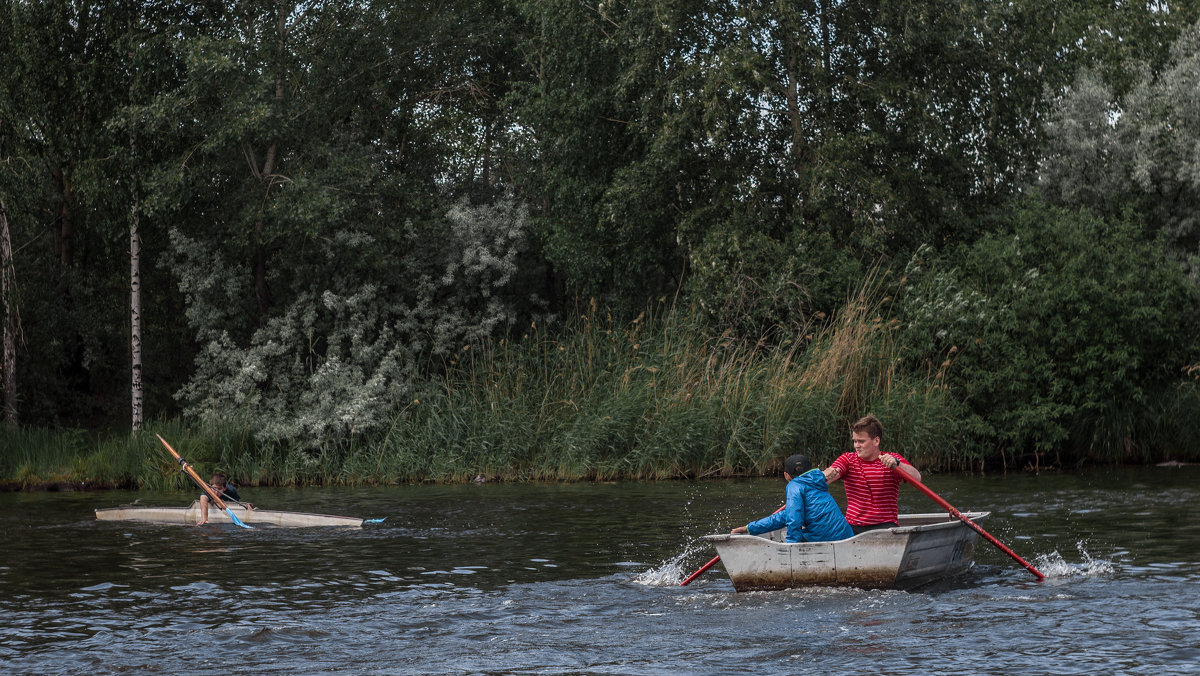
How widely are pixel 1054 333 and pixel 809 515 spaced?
15.3 m

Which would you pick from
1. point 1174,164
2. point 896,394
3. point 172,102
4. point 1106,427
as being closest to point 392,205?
point 172,102

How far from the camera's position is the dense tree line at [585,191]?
2686 centimetres

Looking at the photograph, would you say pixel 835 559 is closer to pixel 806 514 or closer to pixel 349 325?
pixel 806 514

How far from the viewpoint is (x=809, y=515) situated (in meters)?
12.5

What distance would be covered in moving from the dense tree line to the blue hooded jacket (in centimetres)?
1361

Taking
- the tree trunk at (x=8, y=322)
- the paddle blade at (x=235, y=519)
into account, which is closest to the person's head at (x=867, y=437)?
the paddle blade at (x=235, y=519)

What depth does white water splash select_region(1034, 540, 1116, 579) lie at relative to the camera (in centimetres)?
1309

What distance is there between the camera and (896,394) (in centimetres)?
2525

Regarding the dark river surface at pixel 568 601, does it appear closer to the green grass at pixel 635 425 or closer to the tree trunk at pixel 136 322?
the green grass at pixel 635 425

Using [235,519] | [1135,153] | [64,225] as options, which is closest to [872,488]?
[235,519]

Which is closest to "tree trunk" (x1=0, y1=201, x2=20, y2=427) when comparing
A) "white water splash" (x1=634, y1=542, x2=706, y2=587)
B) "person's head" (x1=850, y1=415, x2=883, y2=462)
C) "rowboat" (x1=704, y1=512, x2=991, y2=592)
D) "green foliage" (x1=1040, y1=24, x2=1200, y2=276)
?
"white water splash" (x1=634, y1=542, x2=706, y2=587)

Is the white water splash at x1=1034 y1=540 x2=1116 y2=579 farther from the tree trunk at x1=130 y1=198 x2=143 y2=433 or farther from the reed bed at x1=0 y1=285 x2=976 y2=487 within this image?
the tree trunk at x1=130 y1=198 x2=143 y2=433

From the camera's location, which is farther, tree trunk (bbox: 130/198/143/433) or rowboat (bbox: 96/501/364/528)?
tree trunk (bbox: 130/198/143/433)

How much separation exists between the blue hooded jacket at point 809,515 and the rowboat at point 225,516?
7684mm
